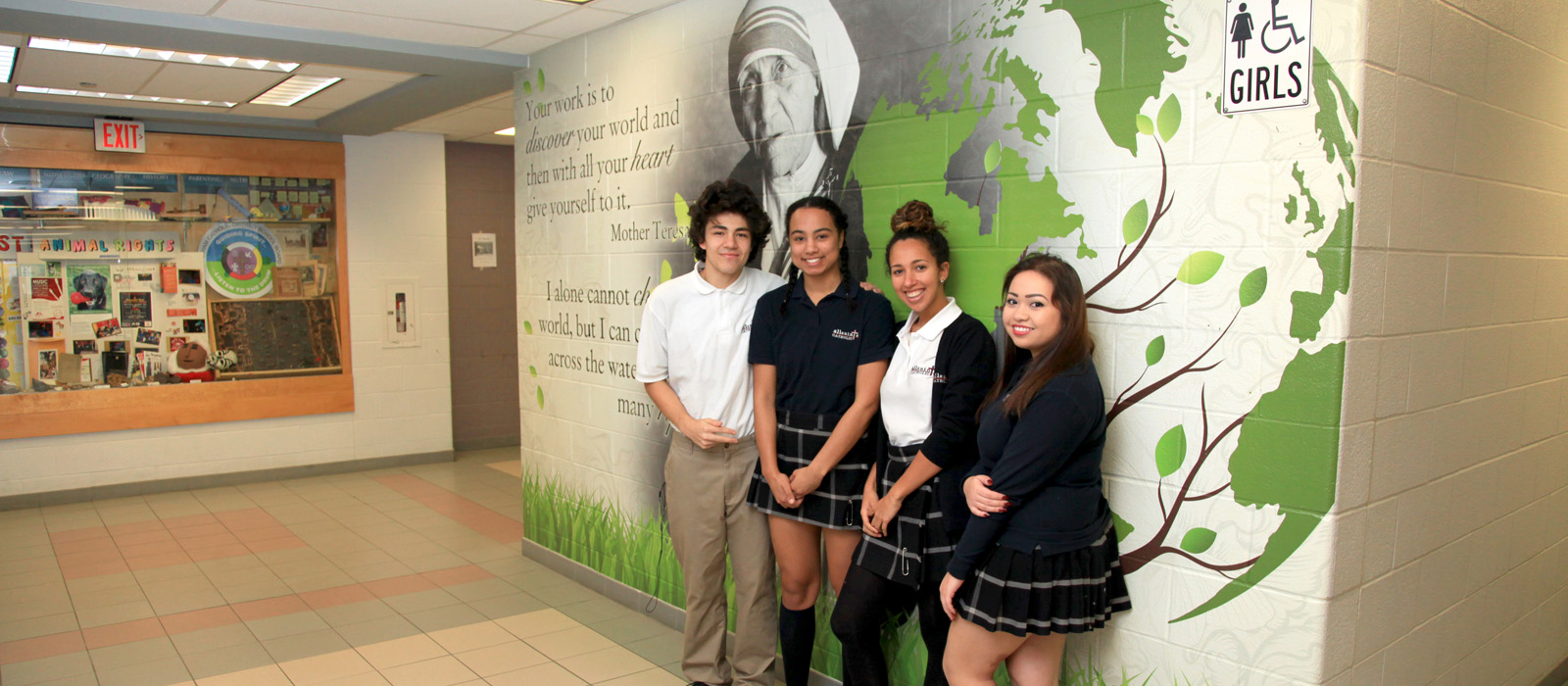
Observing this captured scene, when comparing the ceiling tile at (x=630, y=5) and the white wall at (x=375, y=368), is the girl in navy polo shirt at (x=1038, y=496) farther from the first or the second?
the white wall at (x=375, y=368)

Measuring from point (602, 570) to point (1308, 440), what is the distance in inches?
129

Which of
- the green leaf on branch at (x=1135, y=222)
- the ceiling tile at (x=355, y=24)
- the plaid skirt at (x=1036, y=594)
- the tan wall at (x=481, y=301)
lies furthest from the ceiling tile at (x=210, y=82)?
the plaid skirt at (x=1036, y=594)

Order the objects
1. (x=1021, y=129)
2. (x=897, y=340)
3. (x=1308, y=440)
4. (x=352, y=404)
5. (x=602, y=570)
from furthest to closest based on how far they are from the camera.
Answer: (x=352, y=404) < (x=602, y=570) < (x=897, y=340) < (x=1021, y=129) < (x=1308, y=440)

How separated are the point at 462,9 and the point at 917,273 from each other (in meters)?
2.40

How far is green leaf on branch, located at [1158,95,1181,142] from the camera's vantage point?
230cm

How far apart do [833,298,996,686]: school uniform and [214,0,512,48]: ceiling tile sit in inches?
107

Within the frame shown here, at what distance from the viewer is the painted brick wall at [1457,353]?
218 cm

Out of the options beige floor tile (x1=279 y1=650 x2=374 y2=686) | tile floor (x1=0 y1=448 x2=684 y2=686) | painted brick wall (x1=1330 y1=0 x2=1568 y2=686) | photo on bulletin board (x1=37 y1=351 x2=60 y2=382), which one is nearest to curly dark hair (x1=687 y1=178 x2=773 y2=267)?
tile floor (x1=0 y1=448 x2=684 y2=686)

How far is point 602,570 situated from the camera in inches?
181

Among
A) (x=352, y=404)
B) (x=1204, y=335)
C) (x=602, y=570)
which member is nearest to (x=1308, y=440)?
(x=1204, y=335)

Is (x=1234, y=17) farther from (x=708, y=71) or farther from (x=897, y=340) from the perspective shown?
(x=708, y=71)

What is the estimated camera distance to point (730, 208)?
3.20m

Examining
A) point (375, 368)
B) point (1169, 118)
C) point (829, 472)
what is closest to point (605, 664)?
point (829, 472)

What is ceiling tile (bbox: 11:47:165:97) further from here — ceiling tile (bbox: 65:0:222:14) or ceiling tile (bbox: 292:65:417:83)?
ceiling tile (bbox: 65:0:222:14)
